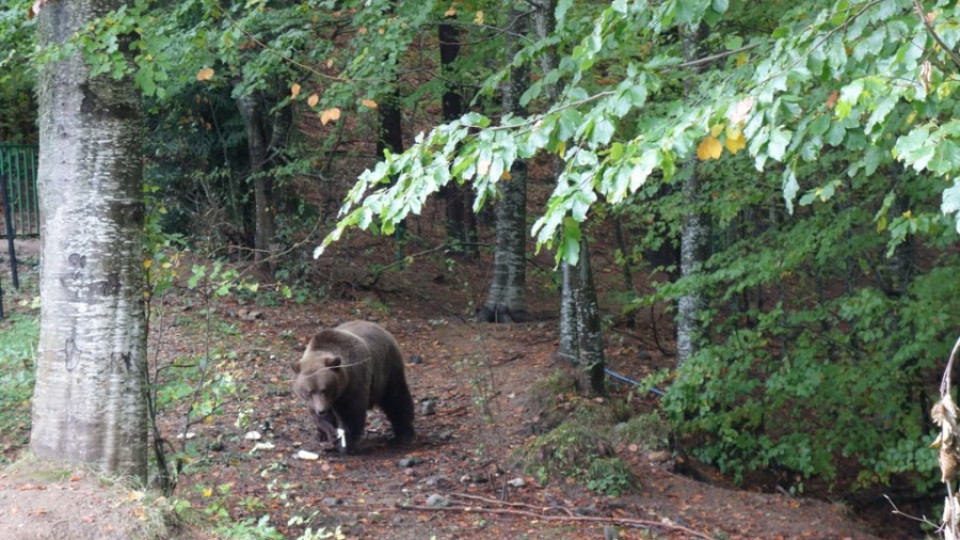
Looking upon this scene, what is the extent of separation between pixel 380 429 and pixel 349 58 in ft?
14.3

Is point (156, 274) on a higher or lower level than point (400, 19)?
lower

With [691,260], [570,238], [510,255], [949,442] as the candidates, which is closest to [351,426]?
[691,260]

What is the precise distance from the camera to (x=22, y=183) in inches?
615

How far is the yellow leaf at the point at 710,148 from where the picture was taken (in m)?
4.22

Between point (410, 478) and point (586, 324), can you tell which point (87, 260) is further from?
point (586, 324)

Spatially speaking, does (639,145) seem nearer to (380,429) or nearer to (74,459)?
(74,459)

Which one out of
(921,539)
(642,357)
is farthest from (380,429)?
(921,539)

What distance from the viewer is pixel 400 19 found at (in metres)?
10.2

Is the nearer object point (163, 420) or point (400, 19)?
point (163, 420)

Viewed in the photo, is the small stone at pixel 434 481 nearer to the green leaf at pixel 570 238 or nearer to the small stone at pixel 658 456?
the small stone at pixel 658 456

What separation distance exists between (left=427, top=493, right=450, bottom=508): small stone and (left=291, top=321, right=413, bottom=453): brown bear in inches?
51.1

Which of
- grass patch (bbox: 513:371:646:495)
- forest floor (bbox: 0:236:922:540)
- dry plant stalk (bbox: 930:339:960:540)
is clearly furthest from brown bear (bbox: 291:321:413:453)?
dry plant stalk (bbox: 930:339:960:540)

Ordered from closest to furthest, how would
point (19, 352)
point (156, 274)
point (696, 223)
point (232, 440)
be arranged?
point (156, 274), point (232, 440), point (19, 352), point (696, 223)

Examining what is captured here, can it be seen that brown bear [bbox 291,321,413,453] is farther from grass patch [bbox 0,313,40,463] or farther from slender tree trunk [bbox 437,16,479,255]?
slender tree trunk [bbox 437,16,479,255]
